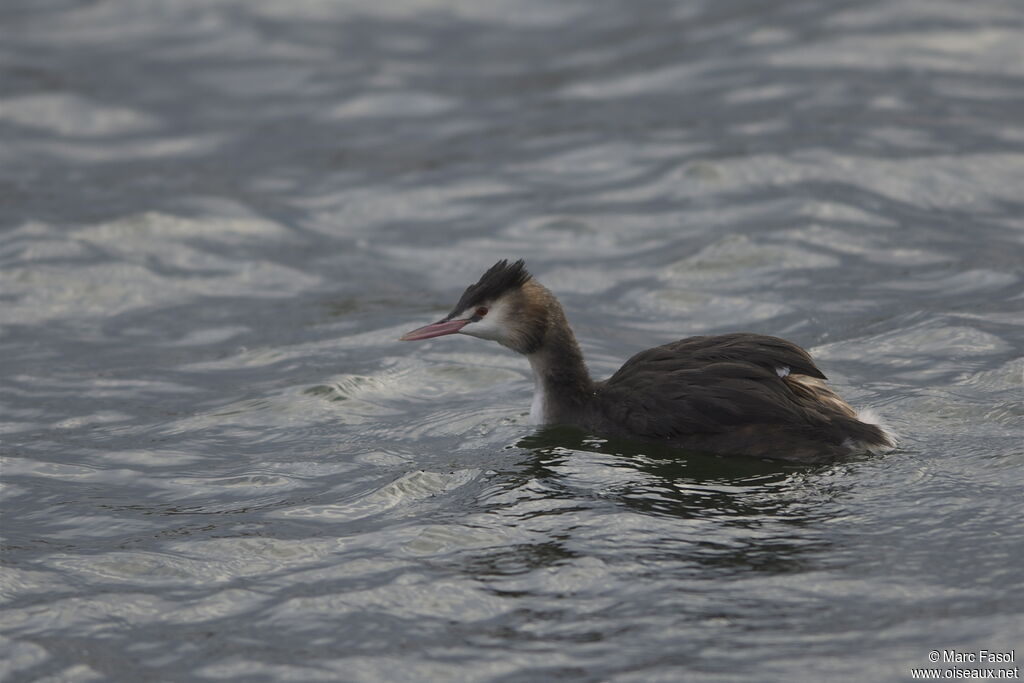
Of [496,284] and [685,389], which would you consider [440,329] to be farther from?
[685,389]

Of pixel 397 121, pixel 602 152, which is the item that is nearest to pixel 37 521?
pixel 602 152

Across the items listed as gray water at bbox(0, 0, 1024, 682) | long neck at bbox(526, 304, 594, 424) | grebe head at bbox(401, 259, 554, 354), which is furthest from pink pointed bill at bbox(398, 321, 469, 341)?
gray water at bbox(0, 0, 1024, 682)

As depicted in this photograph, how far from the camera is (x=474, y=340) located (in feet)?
33.7

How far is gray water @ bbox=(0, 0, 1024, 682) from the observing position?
5.87m

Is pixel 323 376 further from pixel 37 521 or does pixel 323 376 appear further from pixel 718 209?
pixel 718 209

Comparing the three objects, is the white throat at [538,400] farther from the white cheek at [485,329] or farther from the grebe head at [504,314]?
the white cheek at [485,329]

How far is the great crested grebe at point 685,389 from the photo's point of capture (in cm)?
725

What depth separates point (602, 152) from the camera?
14.2m

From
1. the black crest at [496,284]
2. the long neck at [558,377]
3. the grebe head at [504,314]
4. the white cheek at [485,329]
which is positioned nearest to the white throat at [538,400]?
the long neck at [558,377]

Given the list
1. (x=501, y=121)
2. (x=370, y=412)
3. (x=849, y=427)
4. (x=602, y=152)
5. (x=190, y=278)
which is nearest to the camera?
(x=849, y=427)

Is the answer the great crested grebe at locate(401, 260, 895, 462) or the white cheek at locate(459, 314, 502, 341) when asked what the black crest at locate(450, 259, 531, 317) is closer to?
the great crested grebe at locate(401, 260, 895, 462)

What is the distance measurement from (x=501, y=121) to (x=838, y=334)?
6.58 meters

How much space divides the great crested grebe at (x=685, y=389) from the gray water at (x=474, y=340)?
178mm

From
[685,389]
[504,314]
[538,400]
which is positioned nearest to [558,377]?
[538,400]
